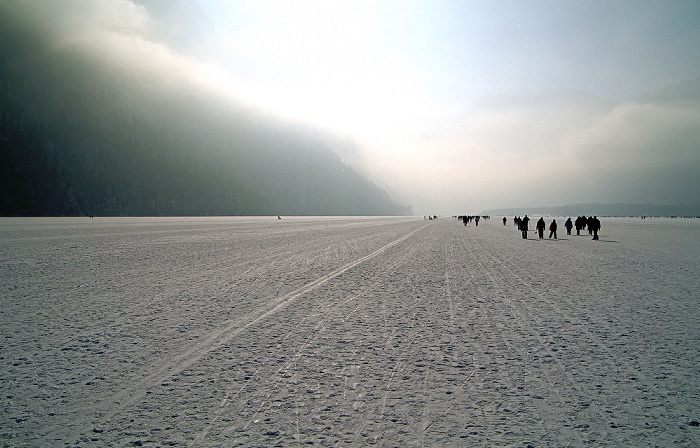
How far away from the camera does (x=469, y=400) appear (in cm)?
362

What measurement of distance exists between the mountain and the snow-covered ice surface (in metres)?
131

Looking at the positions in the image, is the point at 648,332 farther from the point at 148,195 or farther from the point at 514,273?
the point at 148,195

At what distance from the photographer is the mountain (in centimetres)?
11881

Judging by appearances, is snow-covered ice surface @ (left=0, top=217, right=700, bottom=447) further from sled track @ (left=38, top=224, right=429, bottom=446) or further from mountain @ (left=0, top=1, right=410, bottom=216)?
mountain @ (left=0, top=1, right=410, bottom=216)

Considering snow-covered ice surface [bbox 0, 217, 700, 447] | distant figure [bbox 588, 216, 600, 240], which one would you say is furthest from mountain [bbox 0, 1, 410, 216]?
snow-covered ice surface [bbox 0, 217, 700, 447]

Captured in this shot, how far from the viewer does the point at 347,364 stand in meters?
4.54

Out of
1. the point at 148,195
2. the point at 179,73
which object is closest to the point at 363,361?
the point at 148,195

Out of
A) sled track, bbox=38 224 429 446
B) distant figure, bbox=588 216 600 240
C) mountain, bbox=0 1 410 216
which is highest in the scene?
mountain, bbox=0 1 410 216

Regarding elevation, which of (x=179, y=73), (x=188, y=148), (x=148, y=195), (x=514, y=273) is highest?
(x=179, y=73)

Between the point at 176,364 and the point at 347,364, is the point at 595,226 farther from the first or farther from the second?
the point at 176,364

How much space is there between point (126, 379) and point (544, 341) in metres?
5.09

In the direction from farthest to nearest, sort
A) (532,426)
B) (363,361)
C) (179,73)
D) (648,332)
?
(179,73) < (648,332) < (363,361) < (532,426)

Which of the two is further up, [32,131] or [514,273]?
[32,131]

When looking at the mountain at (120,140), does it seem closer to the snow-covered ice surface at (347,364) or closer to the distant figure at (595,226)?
the distant figure at (595,226)
